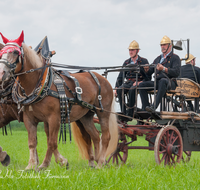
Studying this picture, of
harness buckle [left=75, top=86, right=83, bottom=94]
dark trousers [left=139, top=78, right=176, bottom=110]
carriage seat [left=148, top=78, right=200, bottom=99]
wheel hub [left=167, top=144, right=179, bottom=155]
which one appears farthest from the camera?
carriage seat [left=148, top=78, right=200, bottom=99]

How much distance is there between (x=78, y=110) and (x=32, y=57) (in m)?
1.29

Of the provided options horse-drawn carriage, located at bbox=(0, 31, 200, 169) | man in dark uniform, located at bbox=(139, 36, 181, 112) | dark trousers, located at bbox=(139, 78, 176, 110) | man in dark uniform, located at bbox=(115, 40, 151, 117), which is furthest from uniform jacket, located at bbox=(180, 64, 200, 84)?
dark trousers, located at bbox=(139, 78, 176, 110)

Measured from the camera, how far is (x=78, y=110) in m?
5.24

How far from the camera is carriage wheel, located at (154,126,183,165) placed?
554cm

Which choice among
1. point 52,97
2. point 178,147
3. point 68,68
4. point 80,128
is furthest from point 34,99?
point 178,147

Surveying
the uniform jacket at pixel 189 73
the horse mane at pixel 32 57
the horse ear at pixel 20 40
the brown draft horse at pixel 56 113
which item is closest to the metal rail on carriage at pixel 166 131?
the brown draft horse at pixel 56 113

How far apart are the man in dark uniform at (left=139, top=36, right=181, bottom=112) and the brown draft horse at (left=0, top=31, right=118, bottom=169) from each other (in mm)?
804

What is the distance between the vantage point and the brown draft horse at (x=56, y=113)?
4.48 m

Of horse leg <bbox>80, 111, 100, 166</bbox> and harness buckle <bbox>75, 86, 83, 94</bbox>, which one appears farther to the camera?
horse leg <bbox>80, 111, 100, 166</bbox>

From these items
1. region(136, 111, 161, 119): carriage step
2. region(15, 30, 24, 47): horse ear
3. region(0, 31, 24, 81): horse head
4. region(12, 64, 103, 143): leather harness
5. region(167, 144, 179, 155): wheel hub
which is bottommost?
region(167, 144, 179, 155): wheel hub

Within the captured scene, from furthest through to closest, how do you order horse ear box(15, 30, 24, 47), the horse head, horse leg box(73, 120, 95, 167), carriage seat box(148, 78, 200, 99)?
carriage seat box(148, 78, 200, 99), horse leg box(73, 120, 95, 167), horse ear box(15, 30, 24, 47), the horse head

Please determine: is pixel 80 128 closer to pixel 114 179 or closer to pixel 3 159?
pixel 3 159

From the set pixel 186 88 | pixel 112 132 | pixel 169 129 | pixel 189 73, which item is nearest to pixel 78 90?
pixel 112 132

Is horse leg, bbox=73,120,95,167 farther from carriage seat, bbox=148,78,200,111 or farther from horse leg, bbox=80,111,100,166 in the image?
carriage seat, bbox=148,78,200,111
